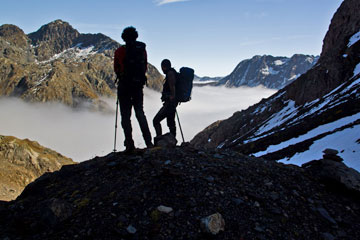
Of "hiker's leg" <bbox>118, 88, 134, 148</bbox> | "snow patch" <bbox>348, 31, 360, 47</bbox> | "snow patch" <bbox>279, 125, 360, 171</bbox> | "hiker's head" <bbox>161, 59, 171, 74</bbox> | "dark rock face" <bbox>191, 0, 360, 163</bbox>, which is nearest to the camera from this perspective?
"hiker's leg" <bbox>118, 88, 134, 148</bbox>

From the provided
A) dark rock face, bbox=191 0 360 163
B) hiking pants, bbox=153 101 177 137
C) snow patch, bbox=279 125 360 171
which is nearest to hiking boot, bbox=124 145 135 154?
hiking pants, bbox=153 101 177 137

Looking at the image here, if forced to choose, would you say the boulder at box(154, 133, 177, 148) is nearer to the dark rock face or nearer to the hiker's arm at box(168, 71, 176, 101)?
the hiker's arm at box(168, 71, 176, 101)

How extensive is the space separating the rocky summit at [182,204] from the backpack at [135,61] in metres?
2.92

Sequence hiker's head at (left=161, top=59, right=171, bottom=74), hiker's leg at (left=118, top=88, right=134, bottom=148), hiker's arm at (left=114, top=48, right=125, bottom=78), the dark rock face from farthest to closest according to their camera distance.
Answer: the dark rock face → hiker's head at (left=161, top=59, right=171, bottom=74) → hiker's leg at (left=118, top=88, right=134, bottom=148) → hiker's arm at (left=114, top=48, right=125, bottom=78)

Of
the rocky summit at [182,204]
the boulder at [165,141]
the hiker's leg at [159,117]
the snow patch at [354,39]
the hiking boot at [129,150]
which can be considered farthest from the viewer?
the snow patch at [354,39]

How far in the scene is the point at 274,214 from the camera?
6.57 metres

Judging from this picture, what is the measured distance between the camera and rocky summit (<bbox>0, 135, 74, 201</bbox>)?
196 ft

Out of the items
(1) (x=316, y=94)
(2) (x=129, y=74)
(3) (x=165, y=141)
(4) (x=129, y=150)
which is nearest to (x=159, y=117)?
(3) (x=165, y=141)

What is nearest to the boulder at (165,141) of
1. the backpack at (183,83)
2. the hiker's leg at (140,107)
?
the hiker's leg at (140,107)

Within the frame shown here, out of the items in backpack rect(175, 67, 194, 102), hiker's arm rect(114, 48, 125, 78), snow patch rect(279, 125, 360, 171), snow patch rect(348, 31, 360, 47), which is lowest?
snow patch rect(279, 125, 360, 171)

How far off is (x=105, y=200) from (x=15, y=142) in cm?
8499

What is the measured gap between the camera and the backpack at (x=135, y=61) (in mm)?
9859

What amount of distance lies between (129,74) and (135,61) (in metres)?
0.52

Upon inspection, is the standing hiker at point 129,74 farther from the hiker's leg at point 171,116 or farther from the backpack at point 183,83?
the backpack at point 183,83
